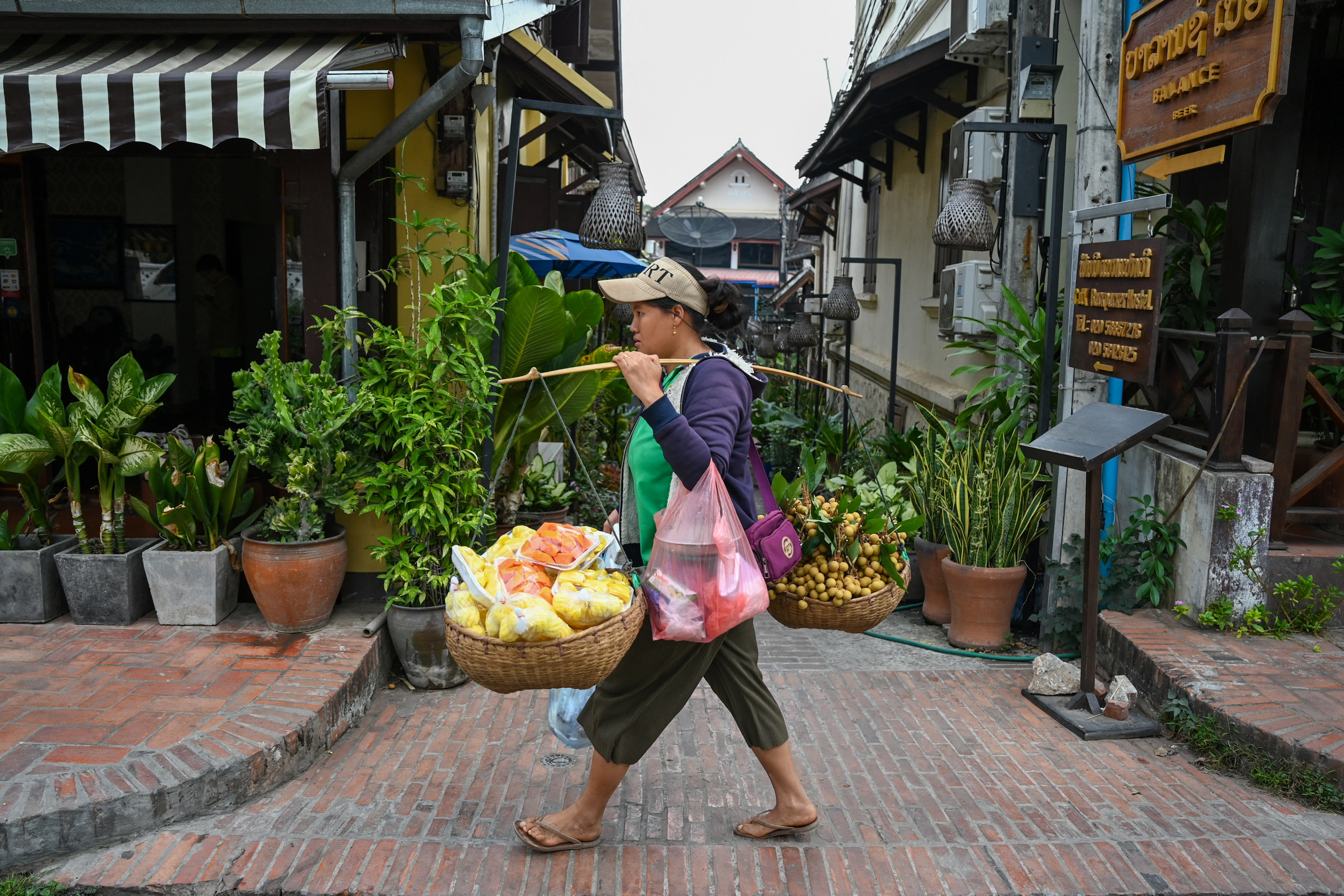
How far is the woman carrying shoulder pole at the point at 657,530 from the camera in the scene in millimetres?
3172

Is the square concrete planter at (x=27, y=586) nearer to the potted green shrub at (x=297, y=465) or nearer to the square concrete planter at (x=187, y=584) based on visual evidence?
the square concrete planter at (x=187, y=584)

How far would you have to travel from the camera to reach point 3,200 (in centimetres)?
777

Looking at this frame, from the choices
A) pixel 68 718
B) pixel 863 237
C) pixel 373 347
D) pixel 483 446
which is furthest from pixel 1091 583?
pixel 863 237

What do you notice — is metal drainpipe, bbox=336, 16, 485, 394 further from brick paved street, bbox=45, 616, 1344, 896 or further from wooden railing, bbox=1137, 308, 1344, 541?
wooden railing, bbox=1137, 308, 1344, 541

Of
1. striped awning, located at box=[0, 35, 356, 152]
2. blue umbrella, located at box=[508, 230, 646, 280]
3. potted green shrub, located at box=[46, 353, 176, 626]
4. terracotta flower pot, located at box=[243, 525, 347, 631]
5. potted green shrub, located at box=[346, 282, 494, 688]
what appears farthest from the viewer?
blue umbrella, located at box=[508, 230, 646, 280]

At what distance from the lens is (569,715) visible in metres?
3.62

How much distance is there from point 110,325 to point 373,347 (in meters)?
5.35

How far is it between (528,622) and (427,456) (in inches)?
87.8

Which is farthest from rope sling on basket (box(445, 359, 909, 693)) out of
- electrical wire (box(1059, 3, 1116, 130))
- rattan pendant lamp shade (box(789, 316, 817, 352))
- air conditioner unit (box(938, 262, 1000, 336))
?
rattan pendant lamp shade (box(789, 316, 817, 352))

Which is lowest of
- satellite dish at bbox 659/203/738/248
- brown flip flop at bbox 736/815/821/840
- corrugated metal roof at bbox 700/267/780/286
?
brown flip flop at bbox 736/815/821/840

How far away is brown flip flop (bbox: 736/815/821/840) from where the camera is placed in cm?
358

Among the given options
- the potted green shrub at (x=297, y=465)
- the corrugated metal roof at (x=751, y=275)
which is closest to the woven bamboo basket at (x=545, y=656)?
the potted green shrub at (x=297, y=465)

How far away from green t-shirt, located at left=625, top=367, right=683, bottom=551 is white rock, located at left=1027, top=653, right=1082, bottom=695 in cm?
266

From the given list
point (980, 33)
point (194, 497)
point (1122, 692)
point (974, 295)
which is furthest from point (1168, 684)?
point (980, 33)
